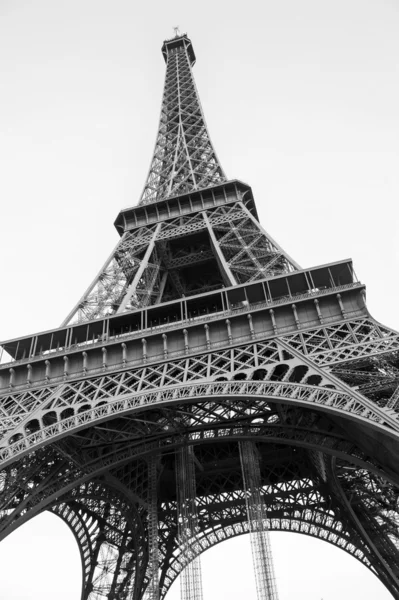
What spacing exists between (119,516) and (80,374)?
14.4 meters

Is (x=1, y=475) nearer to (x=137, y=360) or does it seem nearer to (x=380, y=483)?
(x=137, y=360)

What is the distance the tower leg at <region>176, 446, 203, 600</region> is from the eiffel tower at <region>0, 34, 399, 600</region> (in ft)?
0.56

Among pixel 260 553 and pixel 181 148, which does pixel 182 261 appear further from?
pixel 260 553

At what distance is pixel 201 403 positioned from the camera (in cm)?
2375

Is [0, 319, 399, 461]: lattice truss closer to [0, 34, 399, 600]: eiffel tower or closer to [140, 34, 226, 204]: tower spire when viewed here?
[0, 34, 399, 600]: eiffel tower

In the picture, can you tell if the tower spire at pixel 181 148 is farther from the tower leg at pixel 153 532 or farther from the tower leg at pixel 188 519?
the tower leg at pixel 153 532

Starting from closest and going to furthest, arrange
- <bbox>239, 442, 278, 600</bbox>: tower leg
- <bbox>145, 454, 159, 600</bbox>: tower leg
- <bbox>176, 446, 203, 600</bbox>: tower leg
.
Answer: <bbox>239, 442, 278, 600</bbox>: tower leg < <bbox>176, 446, 203, 600</bbox>: tower leg < <bbox>145, 454, 159, 600</bbox>: tower leg

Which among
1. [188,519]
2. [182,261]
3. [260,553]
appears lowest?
[260,553]

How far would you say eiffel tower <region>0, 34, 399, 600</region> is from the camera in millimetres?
18453

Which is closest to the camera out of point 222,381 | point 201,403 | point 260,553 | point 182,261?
point 222,381

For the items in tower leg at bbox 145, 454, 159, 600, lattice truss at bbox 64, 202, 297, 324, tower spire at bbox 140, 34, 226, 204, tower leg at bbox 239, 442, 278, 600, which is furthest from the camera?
tower spire at bbox 140, 34, 226, 204

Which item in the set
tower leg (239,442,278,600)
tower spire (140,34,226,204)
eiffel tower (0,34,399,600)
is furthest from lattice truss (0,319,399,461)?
tower spire (140,34,226,204)

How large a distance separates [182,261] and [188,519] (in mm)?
14659

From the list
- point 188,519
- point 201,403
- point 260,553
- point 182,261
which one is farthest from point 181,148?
point 260,553
